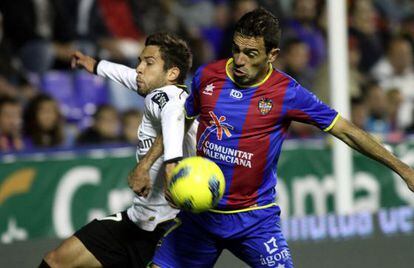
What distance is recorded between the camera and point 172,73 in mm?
5797

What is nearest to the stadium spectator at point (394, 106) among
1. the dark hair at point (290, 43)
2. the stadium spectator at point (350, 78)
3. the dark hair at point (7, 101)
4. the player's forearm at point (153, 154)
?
the stadium spectator at point (350, 78)

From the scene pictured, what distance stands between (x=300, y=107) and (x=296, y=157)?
4457 mm

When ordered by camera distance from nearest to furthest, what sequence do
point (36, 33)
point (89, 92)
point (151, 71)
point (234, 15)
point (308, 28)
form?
point (151, 71)
point (36, 33)
point (89, 92)
point (234, 15)
point (308, 28)

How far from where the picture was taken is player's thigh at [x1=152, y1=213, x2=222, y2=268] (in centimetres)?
544

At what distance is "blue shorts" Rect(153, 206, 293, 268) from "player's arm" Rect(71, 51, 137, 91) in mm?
1162

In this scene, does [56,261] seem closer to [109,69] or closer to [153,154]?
[153,154]

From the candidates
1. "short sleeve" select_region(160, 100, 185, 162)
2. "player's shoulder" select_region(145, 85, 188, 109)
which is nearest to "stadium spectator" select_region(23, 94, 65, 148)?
"player's shoulder" select_region(145, 85, 188, 109)

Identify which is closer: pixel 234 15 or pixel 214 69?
pixel 214 69

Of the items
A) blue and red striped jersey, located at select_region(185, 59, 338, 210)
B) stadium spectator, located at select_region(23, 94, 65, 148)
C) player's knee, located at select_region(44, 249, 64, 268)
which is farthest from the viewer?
stadium spectator, located at select_region(23, 94, 65, 148)

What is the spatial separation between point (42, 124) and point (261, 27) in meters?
4.83

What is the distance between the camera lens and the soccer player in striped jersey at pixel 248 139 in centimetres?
525

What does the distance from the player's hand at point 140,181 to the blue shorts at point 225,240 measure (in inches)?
14.3

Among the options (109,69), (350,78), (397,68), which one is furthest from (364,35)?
(109,69)

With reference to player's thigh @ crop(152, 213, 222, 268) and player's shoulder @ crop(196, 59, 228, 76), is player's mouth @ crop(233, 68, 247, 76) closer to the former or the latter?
player's shoulder @ crop(196, 59, 228, 76)
